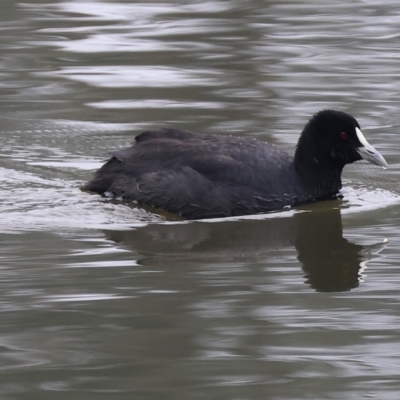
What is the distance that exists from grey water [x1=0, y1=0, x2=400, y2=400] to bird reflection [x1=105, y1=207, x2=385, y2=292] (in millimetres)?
21

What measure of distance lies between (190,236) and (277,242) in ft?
1.95

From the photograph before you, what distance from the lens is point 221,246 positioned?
22.7ft

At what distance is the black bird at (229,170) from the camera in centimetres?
769

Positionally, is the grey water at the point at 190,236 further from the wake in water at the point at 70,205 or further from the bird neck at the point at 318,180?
the bird neck at the point at 318,180

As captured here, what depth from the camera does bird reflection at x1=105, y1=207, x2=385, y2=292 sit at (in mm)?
6324

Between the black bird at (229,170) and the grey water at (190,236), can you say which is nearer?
the grey water at (190,236)

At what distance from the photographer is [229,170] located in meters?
7.70

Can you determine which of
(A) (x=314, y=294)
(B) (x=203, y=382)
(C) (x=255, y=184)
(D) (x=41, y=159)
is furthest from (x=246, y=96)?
(B) (x=203, y=382)

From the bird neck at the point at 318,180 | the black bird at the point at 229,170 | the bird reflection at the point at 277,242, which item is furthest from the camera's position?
the bird neck at the point at 318,180

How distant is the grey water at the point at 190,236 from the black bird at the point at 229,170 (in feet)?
0.52

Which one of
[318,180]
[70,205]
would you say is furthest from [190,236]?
[318,180]

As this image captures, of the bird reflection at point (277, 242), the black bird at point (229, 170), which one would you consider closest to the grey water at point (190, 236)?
the bird reflection at point (277, 242)

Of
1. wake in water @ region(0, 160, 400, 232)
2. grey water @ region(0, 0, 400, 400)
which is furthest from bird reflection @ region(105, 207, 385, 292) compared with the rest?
wake in water @ region(0, 160, 400, 232)

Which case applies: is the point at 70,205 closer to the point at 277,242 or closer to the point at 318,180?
the point at 277,242
